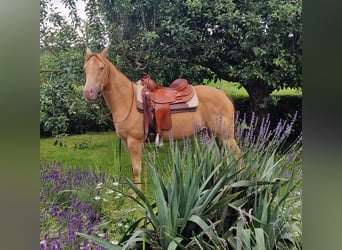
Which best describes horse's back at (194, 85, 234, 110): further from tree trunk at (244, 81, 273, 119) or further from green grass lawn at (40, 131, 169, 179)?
green grass lawn at (40, 131, 169, 179)

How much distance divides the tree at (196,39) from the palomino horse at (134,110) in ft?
0.27

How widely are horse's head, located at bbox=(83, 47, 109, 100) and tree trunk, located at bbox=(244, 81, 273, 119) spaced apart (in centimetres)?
82

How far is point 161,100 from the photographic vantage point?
247cm

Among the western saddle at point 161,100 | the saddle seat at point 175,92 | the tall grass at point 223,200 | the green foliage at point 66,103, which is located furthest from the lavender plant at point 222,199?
the green foliage at point 66,103

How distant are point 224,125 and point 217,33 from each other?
54cm

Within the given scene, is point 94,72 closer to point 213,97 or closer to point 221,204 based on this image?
point 213,97

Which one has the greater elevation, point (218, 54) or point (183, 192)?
point (218, 54)

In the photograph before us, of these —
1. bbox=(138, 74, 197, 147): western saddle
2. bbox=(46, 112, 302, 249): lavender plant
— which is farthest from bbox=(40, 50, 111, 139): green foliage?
bbox=(46, 112, 302, 249): lavender plant

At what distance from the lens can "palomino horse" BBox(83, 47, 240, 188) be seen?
7.87 feet

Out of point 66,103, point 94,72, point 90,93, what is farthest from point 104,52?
point 66,103
